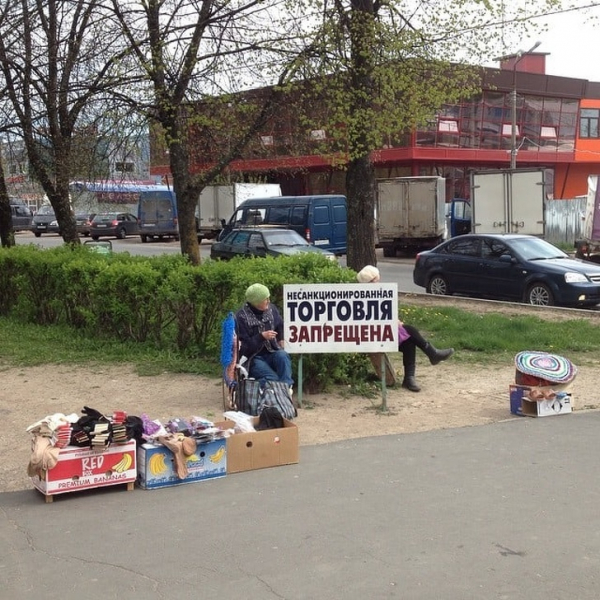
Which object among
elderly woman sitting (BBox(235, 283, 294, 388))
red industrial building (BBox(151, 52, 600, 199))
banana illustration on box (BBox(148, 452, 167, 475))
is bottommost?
banana illustration on box (BBox(148, 452, 167, 475))

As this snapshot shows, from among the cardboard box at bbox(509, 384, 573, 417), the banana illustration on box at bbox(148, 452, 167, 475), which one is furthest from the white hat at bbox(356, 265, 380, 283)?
the banana illustration on box at bbox(148, 452, 167, 475)

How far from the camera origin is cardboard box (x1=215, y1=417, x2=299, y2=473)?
6309 mm

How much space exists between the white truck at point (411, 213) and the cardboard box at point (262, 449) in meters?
25.4

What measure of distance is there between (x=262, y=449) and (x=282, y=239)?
16124 mm

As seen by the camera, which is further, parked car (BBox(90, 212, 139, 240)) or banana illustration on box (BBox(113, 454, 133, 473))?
parked car (BBox(90, 212, 139, 240))

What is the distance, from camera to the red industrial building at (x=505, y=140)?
4138cm

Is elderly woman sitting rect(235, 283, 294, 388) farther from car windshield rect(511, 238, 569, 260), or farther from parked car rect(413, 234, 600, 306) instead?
car windshield rect(511, 238, 569, 260)

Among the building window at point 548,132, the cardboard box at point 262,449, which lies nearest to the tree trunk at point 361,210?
the cardboard box at point 262,449

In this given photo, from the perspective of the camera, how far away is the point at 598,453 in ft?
21.9

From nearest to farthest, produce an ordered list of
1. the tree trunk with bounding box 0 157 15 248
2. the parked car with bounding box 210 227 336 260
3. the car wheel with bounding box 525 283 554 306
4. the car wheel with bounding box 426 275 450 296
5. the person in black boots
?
1. the person in black boots
2. the car wheel with bounding box 525 283 554 306
3. the car wheel with bounding box 426 275 450 296
4. the tree trunk with bounding box 0 157 15 248
5. the parked car with bounding box 210 227 336 260

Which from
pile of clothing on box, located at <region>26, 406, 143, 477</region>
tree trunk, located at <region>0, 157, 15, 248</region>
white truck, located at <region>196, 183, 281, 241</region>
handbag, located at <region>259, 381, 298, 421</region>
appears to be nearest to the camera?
pile of clothing on box, located at <region>26, 406, 143, 477</region>

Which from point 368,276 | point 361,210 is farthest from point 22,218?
point 368,276

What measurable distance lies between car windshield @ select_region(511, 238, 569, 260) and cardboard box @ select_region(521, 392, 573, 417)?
8420 mm

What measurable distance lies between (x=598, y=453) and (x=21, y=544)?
4.30 metres
